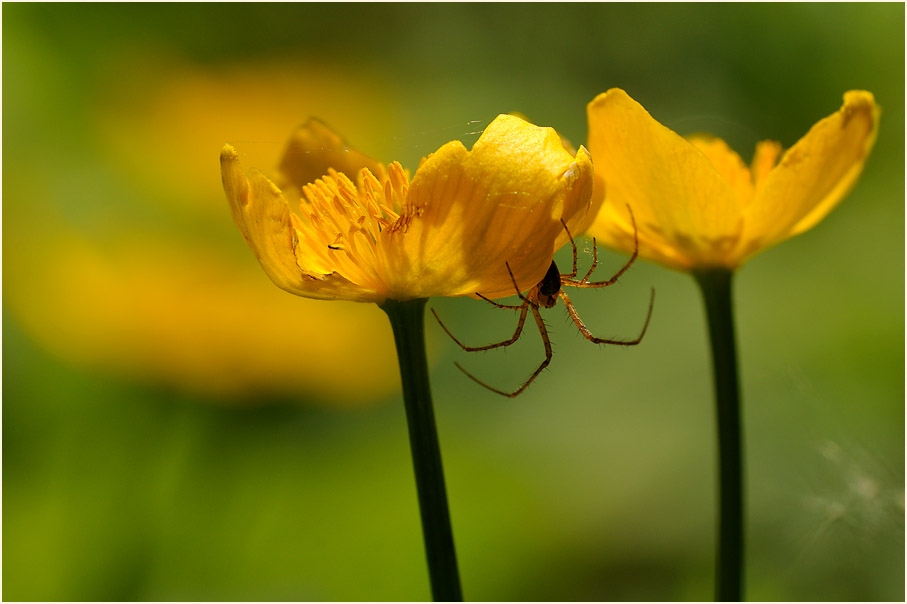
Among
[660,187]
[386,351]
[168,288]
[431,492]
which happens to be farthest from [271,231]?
[386,351]

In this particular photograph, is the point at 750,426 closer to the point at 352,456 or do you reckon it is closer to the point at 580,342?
the point at 580,342

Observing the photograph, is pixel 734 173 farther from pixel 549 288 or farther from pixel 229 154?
pixel 229 154

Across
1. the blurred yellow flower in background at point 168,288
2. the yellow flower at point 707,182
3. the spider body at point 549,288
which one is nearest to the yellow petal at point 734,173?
the yellow flower at point 707,182

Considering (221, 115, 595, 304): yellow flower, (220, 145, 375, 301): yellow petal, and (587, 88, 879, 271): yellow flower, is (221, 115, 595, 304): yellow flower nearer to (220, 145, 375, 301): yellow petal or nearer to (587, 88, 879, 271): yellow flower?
(220, 145, 375, 301): yellow petal

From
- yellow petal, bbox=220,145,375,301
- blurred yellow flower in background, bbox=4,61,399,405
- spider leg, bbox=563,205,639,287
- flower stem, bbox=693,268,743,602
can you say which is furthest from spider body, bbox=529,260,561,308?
blurred yellow flower in background, bbox=4,61,399,405

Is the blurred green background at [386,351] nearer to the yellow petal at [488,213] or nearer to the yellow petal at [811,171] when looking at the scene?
the yellow petal at [811,171]
